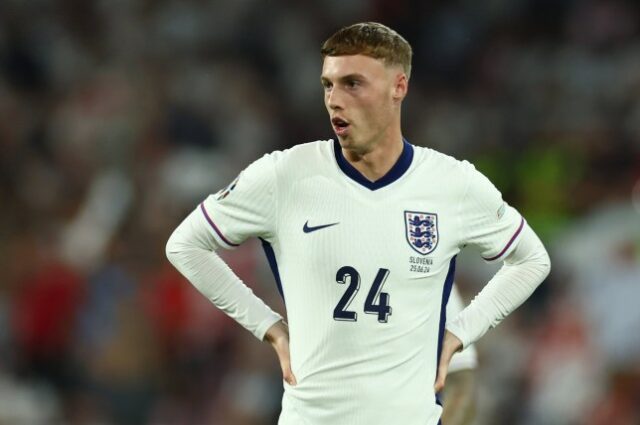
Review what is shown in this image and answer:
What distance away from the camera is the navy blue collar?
14.1 ft

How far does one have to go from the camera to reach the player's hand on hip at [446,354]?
4.36 metres

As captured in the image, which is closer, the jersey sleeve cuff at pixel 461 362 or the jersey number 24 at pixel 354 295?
the jersey number 24 at pixel 354 295

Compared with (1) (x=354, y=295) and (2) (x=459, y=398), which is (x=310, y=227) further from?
(2) (x=459, y=398)

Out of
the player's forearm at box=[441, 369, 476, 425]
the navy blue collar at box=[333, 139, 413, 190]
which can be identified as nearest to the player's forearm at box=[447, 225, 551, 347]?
the navy blue collar at box=[333, 139, 413, 190]

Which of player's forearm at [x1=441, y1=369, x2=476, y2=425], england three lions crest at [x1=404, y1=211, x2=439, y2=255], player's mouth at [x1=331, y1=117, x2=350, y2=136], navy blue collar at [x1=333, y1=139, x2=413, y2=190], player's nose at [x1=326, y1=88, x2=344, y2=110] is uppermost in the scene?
player's nose at [x1=326, y1=88, x2=344, y2=110]

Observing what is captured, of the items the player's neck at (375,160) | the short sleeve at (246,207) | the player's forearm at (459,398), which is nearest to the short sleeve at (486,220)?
the player's neck at (375,160)

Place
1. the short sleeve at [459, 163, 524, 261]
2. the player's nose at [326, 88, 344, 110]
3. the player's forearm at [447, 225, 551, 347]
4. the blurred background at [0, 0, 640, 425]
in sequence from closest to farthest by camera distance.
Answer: the player's nose at [326, 88, 344, 110] → the short sleeve at [459, 163, 524, 261] → the player's forearm at [447, 225, 551, 347] → the blurred background at [0, 0, 640, 425]

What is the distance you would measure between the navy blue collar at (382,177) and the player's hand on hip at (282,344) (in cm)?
55

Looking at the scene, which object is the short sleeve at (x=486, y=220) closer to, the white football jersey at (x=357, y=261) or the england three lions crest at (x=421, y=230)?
the white football jersey at (x=357, y=261)

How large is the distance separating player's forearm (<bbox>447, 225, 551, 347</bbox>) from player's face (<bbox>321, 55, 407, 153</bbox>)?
2.27ft

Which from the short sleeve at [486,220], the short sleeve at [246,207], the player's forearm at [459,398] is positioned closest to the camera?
the short sleeve at [246,207]

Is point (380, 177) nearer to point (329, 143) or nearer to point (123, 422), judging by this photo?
point (329, 143)

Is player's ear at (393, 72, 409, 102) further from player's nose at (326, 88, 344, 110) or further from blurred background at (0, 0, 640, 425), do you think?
blurred background at (0, 0, 640, 425)

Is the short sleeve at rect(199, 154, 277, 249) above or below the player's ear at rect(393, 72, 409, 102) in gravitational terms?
below
